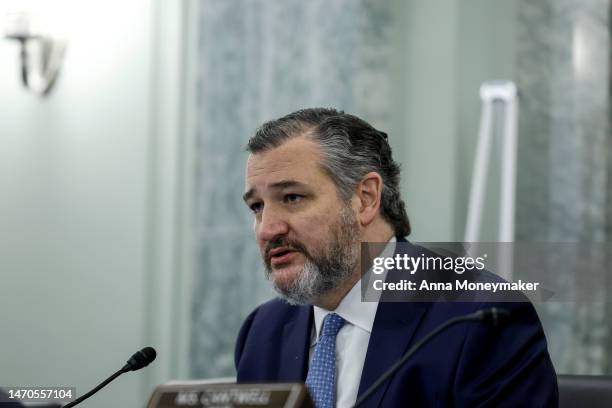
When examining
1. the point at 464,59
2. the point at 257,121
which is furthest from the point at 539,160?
the point at 257,121

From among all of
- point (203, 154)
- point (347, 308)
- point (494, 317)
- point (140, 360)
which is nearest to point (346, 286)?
point (347, 308)

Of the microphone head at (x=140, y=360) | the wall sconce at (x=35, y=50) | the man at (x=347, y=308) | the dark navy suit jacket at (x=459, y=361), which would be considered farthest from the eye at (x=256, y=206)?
the wall sconce at (x=35, y=50)

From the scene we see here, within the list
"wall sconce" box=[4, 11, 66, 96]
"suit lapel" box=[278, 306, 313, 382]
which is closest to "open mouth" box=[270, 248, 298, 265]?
"suit lapel" box=[278, 306, 313, 382]

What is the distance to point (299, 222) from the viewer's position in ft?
7.00

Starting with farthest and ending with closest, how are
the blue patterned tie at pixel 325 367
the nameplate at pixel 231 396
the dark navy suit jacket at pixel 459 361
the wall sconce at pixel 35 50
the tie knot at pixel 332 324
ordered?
the wall sconce at pixel 35 50 → the tie knot at pixel 332 324 → the blue patterned tie at pixel 325 367 → the dark navy suit jacket at pixel 459 361 → the nameplate at pixel 231 396

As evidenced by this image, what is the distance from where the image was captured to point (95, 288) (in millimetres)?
3787

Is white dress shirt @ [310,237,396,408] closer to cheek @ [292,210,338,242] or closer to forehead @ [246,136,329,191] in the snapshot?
cheek @ [292,210,338,242]

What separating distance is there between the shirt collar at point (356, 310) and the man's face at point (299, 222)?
2.0 inches

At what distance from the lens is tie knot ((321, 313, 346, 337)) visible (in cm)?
216

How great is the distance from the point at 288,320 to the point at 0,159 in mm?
1932

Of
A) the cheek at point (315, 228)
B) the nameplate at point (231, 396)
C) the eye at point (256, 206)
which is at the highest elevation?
the eye at point (256, 206)

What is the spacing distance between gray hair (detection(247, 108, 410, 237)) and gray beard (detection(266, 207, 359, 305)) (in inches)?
2.7

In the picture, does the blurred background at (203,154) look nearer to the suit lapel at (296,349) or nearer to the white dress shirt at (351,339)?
the suit lapel at (296,349)

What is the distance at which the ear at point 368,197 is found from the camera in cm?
223
